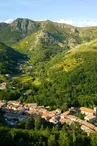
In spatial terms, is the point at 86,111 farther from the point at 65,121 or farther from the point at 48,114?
the point at 65,121

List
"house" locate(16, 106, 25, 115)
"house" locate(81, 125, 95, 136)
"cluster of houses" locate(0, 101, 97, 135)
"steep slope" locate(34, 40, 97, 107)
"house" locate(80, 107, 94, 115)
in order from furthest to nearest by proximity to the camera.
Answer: "steep slope" locate(34, 40, 97, 107) < "house" locate(80, 107, 94, 115) < "house" locate(16, 106, 25, 115) < "cluster of houses" locate(0, 101, 97, 135) < "house" locate(81, 125, 95, 136)

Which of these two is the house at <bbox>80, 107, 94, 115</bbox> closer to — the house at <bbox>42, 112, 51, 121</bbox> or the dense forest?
the dense forest

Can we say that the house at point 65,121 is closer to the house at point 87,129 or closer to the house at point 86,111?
the house at point 87,129

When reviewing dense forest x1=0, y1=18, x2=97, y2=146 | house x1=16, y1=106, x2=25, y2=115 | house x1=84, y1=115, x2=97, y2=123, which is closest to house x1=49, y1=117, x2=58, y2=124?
dense forest x1=0, y1=18, x2=97, y2=146

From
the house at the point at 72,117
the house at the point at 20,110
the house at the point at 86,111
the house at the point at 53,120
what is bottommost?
the house at the point at 86,111

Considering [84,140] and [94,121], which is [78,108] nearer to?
[94,121]

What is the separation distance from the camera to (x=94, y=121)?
70750 mm

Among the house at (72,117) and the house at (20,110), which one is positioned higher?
the house at (20,110)

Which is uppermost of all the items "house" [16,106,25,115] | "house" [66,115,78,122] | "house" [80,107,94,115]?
"house" [16,106,25,115]

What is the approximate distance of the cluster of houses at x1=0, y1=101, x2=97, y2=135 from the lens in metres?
63.4

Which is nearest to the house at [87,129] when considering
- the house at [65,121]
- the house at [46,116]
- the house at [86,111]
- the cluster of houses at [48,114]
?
the cluster of houses at [48,114]

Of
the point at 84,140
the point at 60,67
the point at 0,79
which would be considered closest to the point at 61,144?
the point at 84,140

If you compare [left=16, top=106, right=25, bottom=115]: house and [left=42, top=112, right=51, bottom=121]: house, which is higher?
[left=16, top=106, right=25, bottom=115]: house

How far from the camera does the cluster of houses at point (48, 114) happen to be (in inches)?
2496
